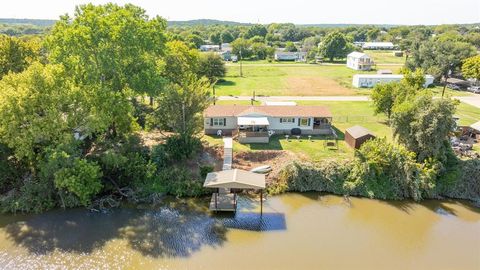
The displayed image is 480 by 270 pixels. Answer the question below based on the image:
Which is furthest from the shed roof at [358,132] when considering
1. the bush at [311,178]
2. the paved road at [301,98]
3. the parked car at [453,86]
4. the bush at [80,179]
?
the parked car at [453,86]

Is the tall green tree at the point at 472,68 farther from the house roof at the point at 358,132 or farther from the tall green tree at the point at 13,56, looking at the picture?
the tall green tree at the point at 13,56

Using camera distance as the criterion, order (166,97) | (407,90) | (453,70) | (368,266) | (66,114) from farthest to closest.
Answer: (453,70) < (407,90) < (166,97) < (66,114) < (368,266)

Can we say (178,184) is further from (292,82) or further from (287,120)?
(292,82)

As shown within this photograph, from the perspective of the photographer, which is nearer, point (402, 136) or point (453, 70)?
point (402, 136)

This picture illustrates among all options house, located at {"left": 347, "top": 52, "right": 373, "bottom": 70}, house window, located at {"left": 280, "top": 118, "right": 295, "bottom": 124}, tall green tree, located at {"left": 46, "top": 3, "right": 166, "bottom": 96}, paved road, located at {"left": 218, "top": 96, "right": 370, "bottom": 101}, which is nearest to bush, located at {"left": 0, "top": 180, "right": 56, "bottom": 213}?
tall green tree, located at {"left": 46, "top": 3, "right": 166, "bottom": 96}

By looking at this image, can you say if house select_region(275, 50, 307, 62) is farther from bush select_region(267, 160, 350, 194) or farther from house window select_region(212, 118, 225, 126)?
bush select_region(267, 160, 350, 194)

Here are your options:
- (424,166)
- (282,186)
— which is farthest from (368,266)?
(424,166)

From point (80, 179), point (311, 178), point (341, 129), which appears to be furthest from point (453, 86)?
point (80, 179)

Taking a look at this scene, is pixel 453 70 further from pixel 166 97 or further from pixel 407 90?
pixel 166 97

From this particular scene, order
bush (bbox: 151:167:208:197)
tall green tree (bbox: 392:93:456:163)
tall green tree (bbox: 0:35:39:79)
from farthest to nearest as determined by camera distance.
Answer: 1. tall green tree (bbox: 0:35:39:79)
2. tall green tree (bbox: 392:93:456:163)
3. bush (bbox: 151:167:208:197)
